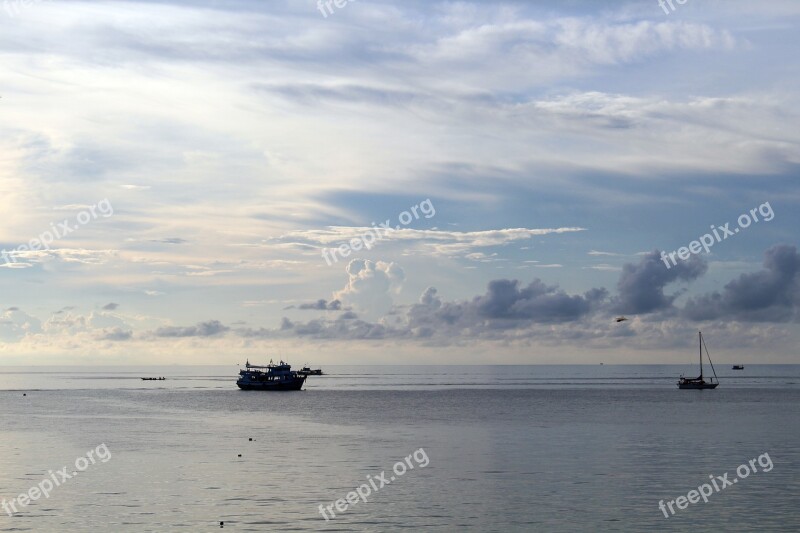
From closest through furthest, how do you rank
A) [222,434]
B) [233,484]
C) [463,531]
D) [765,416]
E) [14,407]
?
[463,531], [233,484], [222,434], [765,416], [14,407]

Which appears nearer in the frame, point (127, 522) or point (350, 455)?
point (127, 522)

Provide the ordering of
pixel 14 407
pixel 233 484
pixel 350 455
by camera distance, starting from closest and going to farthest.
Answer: pixel 233 484 → pixel 350 455 → pixel 14 407

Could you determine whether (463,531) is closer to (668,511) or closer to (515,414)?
(668,511)

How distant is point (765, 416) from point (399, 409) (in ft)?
214

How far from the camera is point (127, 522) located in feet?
191

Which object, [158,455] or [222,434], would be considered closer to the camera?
[158,455]

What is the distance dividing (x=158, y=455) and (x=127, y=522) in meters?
35.2

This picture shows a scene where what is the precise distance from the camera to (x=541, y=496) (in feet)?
219

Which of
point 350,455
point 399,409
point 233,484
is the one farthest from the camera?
point 399,409

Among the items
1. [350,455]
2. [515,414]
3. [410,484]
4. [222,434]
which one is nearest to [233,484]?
[410,484]

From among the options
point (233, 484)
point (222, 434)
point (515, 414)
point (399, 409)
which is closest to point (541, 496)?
point (233, 484)

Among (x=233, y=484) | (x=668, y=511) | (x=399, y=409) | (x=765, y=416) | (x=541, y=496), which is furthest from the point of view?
(x=399, y=409)

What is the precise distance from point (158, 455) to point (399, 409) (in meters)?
86.6

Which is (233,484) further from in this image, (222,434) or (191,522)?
(222,434)
